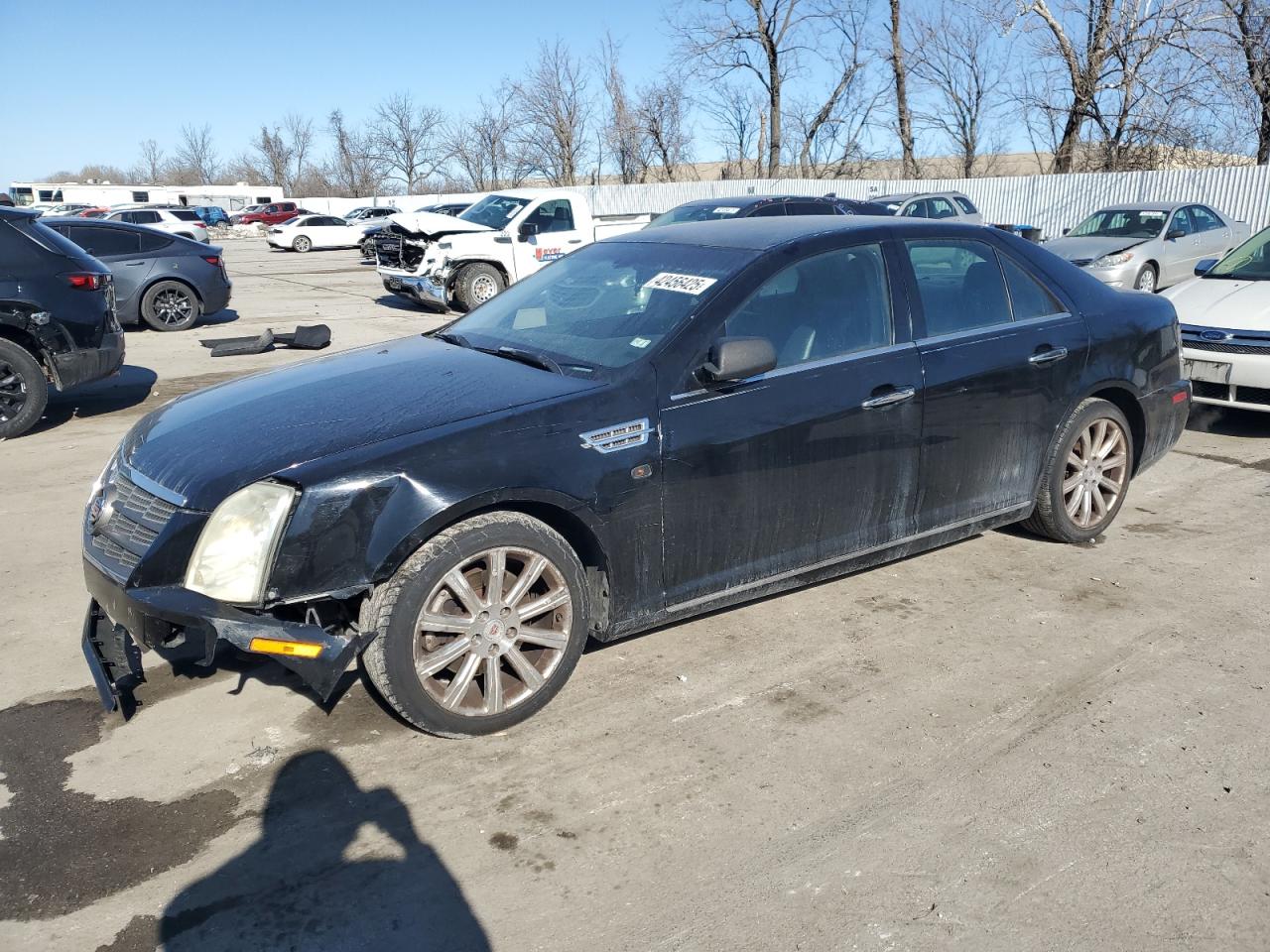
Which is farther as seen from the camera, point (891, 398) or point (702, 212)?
point (702, 212)

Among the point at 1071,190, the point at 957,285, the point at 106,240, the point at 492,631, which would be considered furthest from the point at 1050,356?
the point at 1071,190

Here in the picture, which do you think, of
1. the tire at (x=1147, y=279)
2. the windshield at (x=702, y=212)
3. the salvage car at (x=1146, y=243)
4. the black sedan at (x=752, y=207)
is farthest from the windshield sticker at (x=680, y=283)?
the tire at (x=1147, y=279)

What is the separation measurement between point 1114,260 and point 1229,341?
26.5 ft

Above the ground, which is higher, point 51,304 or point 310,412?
point 51,304

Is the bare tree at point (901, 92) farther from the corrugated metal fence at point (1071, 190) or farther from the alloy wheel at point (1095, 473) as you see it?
the alloy wheel at point (1095, 473)

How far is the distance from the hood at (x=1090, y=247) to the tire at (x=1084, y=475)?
34.5 ft

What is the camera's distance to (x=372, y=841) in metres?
2.97

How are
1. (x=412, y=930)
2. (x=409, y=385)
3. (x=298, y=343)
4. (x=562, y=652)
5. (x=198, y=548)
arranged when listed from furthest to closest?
(x=298, y=343), (x=409, y=385), (x=562, y=652), (x=198, y=548), (x=412, y=930)

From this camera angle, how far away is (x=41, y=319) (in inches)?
311

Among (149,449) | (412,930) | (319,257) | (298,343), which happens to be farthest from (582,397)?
(319,257)

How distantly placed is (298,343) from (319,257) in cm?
2474

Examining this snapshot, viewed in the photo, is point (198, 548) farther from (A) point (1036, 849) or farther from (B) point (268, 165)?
(B) point (268, 165)

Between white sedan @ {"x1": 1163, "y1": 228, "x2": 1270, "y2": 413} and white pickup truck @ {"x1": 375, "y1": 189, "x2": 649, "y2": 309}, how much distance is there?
31.0 feet

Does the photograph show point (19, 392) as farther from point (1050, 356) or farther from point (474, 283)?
point (474, 283)
